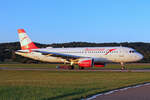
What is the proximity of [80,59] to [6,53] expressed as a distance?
7076 cm

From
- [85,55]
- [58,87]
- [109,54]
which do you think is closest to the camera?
[58,87]

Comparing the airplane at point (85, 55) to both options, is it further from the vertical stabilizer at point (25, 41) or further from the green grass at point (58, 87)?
the green grass at point (58, 87)

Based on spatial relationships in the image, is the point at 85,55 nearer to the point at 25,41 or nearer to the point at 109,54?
the point at 109,54

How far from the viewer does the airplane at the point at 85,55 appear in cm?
3938

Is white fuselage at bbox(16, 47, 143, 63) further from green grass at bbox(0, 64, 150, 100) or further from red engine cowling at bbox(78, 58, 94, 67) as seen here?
green grass at bbox(0, 64, 150, 100)

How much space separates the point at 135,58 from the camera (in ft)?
129

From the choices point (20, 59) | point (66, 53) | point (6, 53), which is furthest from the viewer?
point (6, 53)

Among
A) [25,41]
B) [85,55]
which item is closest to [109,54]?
[85,55]

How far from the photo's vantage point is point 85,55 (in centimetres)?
4150

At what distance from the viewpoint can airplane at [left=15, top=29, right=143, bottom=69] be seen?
1550 inches

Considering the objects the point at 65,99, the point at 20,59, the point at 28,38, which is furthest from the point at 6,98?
the point at 20,59

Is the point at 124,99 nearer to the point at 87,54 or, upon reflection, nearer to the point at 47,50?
the point at 87,54

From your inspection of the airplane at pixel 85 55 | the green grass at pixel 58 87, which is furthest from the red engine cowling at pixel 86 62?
the green grass at pixel 58 87

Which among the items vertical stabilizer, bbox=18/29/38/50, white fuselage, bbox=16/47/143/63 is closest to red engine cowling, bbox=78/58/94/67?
white fuselage, bbox=16/47/143/63
